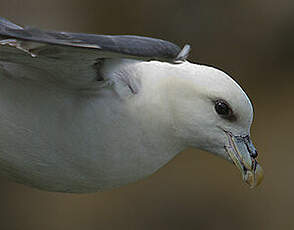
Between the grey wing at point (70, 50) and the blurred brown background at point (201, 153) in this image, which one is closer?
the grey wing at point (70, 50)

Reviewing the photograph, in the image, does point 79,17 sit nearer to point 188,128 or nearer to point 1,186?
point 1,186

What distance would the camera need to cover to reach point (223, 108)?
251cm

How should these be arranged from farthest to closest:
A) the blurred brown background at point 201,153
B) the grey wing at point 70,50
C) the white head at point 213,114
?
the blurred brown background at point 201,153 < the white head at point 213,114 < the grey wing at point 70,50

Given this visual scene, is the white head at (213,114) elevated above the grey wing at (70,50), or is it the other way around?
the grey wing at (70,50)

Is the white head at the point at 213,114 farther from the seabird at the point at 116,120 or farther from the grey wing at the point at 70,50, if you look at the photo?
the grey wing at the point at 70,50

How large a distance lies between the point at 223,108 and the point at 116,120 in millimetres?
421

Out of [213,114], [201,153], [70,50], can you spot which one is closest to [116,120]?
Result: [213,114]

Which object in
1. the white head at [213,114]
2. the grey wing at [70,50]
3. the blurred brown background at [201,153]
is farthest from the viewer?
the blurred brown background at [201,153]

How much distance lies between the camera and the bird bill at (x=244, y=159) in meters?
2.55

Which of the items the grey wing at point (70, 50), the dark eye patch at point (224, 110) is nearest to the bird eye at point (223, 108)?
the dark eye patch at point (224, 110)

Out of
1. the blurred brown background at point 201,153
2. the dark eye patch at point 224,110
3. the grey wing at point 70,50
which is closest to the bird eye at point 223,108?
the dark eye patch at point 224,110

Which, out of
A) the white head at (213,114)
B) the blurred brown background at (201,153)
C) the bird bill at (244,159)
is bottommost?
the blurred brown background at (201,153)

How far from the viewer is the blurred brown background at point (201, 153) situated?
5504mm

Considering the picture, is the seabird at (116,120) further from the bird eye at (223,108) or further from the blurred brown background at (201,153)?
the blurred brown background at (201,153)
